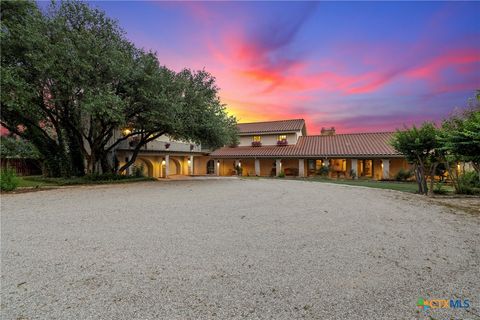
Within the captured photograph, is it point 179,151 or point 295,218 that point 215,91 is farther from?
point 295,218

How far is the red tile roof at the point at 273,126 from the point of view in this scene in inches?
1232

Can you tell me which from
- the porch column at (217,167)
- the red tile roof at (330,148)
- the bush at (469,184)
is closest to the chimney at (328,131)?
the red tile roof at (330,148)

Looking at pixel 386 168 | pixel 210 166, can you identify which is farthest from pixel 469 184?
pixel 210 166

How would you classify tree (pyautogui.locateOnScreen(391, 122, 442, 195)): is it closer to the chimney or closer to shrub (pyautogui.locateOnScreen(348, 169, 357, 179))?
shrub (pyautogui.locateOnScreen(348, 169, 357, 179))

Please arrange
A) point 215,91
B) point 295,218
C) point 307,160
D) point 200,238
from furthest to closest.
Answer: point 307,160 < point 215,91 < point 295,218 < point 200,238

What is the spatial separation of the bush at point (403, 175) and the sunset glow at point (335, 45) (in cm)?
646

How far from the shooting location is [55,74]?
13.4 meters

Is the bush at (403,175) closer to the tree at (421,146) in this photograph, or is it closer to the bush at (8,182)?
the tree at (421,146)

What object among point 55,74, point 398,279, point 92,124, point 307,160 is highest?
point 55,74

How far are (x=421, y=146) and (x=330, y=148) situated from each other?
14.7 meters

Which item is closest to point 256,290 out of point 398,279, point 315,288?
point 315,288

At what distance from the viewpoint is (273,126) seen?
3312cm

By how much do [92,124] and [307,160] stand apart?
22702 millimetres

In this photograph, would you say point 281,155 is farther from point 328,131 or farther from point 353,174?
point 328,131
